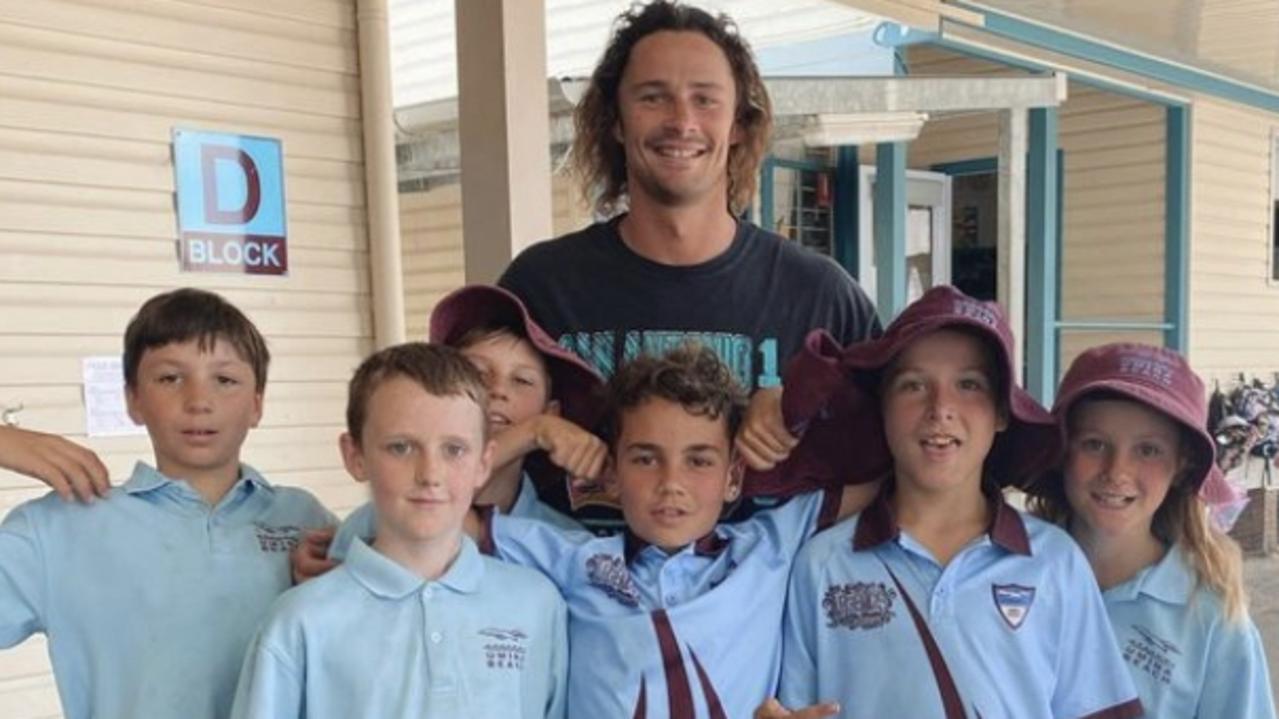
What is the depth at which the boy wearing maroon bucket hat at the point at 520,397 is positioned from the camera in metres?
1.92

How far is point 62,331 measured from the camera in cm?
392

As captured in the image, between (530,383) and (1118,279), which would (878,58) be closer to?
(1118,279)

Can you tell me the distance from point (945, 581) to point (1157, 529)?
0.50 metres

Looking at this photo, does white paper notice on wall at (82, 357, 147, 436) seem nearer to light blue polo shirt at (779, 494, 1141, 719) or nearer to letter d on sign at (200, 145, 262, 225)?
letter d on sign at (200, 145, 262, 225)

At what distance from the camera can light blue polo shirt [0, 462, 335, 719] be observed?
1843mm

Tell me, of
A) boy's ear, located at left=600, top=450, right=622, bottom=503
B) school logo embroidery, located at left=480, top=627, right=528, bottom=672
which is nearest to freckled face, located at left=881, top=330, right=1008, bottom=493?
boy's ear, located at left=600, top=450, right=622, bottom=503

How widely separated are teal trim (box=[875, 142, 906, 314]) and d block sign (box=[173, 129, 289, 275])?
3.79 meters

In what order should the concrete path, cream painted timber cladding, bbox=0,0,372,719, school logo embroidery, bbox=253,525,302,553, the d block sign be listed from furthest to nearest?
the concrete path
the d block sign
cream painted timber cladding, bbox=0,0,372,719
school logo embroidery, bbox=253,525,302,553

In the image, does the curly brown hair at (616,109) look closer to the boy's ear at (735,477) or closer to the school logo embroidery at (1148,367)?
the boy's ear at (735,477)

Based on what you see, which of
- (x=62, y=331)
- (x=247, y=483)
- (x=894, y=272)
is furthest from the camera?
(x=894, y=272)

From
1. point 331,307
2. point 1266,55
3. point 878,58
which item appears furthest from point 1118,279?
point 331,307

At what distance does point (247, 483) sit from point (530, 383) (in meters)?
0.54

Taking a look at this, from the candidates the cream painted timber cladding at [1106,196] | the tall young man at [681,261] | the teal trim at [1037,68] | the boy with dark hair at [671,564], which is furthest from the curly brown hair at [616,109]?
the cream painted timber cladding at [1106,196]

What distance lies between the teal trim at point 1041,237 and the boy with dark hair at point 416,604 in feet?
19.1
